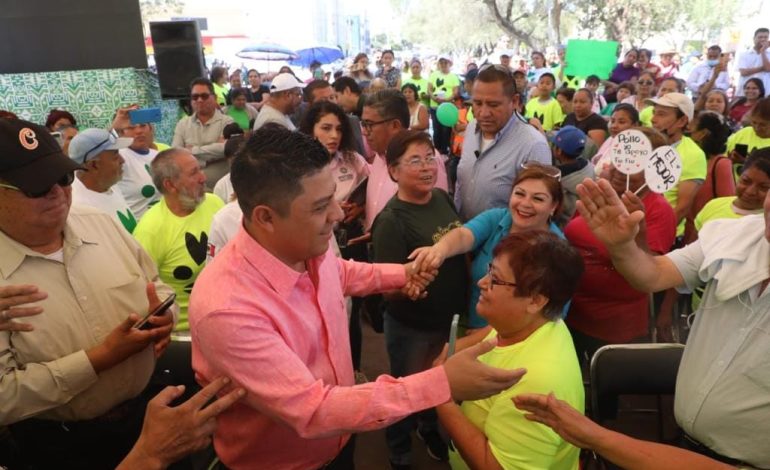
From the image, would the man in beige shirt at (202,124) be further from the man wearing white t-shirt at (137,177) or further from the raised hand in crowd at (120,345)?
the raised hand in crowd at (120,345)

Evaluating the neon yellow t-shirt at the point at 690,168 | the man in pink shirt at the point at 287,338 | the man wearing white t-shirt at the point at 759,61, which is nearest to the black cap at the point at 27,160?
the man in pink shirt at the point at 287,338

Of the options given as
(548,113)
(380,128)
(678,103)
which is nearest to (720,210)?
(678,103)

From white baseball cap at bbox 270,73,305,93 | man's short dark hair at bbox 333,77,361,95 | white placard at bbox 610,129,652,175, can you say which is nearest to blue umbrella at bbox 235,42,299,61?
man's short dark hair at bbox 333,77,361,95

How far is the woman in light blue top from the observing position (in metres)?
2.44

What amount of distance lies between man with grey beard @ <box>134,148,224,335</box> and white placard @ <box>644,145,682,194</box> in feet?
7.53

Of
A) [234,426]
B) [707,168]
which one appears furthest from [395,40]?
[234,426]

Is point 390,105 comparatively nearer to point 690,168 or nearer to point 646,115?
point 690,168

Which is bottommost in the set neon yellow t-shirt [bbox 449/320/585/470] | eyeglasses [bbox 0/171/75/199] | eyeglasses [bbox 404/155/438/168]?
neon yellow t-shirt [bbox 449/320/585/470]

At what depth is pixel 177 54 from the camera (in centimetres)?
715

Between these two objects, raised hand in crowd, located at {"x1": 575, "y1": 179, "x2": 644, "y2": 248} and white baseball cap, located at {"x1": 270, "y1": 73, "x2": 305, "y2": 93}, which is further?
white baseball cap, located at {"x1": 270, "y1": 73, "x2": 305, "y2": 93}

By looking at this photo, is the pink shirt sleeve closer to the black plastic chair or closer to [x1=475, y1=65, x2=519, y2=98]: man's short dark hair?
the black plastic chair

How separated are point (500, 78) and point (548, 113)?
4587mm

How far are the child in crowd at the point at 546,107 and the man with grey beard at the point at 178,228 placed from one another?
5468 mm

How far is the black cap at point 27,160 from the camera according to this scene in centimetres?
162
